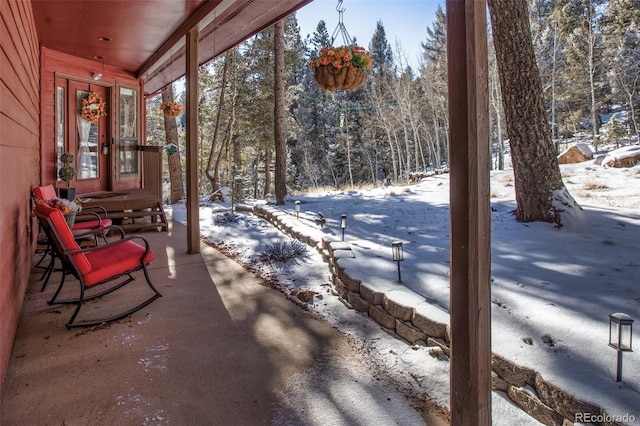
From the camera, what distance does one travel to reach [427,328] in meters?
2.42

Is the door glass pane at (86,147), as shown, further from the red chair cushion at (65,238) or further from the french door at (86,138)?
the red chair cushion at (65,238)

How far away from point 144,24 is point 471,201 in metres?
4.64

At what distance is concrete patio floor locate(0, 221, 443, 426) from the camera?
1868 mm

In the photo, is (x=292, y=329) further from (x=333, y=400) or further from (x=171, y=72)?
(x=171, y=72)

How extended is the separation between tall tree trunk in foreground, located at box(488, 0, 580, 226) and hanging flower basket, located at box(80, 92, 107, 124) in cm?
611

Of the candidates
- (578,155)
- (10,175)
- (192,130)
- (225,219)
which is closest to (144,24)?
(192,130)

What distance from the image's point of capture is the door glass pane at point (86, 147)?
6586 mm

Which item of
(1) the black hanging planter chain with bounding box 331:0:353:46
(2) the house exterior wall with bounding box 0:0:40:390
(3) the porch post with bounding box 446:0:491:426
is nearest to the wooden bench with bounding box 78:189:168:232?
(2) the house exterior wall with bounding box 0:0:40:390

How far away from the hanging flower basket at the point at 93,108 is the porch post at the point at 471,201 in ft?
22.1

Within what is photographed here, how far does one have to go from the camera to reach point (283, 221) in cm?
611

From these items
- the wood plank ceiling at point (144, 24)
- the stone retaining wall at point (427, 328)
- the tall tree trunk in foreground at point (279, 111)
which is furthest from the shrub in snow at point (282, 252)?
the tall tree trunk in foreground at point (279, 111)

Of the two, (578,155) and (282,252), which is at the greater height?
(578,155)

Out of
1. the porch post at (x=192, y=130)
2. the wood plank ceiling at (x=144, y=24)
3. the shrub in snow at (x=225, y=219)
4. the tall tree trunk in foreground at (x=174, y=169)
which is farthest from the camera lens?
the tall tree trunk in foreground at (x=174, y=169)

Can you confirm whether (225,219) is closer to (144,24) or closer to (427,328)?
(144,24)
